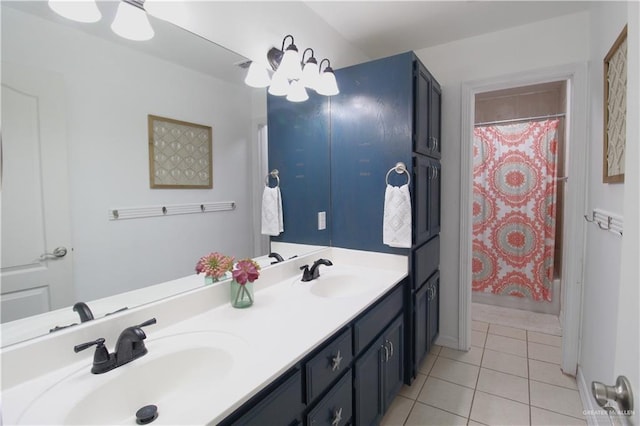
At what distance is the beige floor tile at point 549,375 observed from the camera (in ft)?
6.84

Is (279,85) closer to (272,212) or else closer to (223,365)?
(272,212)

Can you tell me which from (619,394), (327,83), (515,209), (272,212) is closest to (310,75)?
(327,83)

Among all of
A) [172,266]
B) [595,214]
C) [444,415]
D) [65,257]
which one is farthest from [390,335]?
[65,257]

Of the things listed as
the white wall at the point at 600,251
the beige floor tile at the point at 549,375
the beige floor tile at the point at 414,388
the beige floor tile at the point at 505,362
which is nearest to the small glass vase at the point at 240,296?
the beige floor tile at the point at 414,388

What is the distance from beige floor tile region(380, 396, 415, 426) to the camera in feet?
5.76

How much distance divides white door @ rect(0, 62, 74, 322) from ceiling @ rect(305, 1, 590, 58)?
5.24 ft

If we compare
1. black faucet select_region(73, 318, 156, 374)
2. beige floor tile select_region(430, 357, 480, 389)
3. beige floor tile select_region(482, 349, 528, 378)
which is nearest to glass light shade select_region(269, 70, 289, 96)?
black faucet select_region(73, 318, 156, 374)

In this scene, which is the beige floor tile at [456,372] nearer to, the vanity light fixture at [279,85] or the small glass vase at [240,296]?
the small glass vase at [240,296]

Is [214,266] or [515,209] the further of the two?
[515,209]

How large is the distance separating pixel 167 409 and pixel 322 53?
6.90ft

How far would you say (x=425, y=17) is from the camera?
206 cm

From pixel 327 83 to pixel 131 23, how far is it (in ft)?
3.49

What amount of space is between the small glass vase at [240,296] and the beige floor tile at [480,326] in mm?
2478

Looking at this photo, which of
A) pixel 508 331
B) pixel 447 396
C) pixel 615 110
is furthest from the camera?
pixel 508 331
